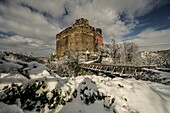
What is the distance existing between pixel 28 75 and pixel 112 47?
25.8 m

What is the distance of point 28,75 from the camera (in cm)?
338

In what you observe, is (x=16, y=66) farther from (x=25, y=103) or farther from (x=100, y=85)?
(x=100, y=85)

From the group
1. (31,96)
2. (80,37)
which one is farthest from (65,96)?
(80,37)

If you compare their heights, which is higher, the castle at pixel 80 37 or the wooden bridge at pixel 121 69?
the castle at pixel 80 37

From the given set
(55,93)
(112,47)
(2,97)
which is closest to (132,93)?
(55,93)

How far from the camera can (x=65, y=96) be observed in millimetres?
3203

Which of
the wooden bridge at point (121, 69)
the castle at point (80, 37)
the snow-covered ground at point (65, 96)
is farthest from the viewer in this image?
the castle at point (80, 37)

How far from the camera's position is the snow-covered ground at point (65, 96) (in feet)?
8.79

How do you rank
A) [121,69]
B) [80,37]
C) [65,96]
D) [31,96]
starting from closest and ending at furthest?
[31,96]
[65,96]
[121,69]
[80,37]

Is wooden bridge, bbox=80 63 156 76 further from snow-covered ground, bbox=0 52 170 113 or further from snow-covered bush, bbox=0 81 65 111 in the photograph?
snow-covered bush, bbox=0 81 65 111

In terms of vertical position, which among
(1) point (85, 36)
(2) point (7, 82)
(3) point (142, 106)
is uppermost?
(1) point (85, 36)

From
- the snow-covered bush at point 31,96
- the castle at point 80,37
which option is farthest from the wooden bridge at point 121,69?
the castle at point 80,37

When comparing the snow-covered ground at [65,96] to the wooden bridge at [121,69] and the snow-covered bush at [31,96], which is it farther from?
the wooden bridge at [121,69]

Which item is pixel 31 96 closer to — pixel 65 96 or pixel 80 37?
pixel 65 96
